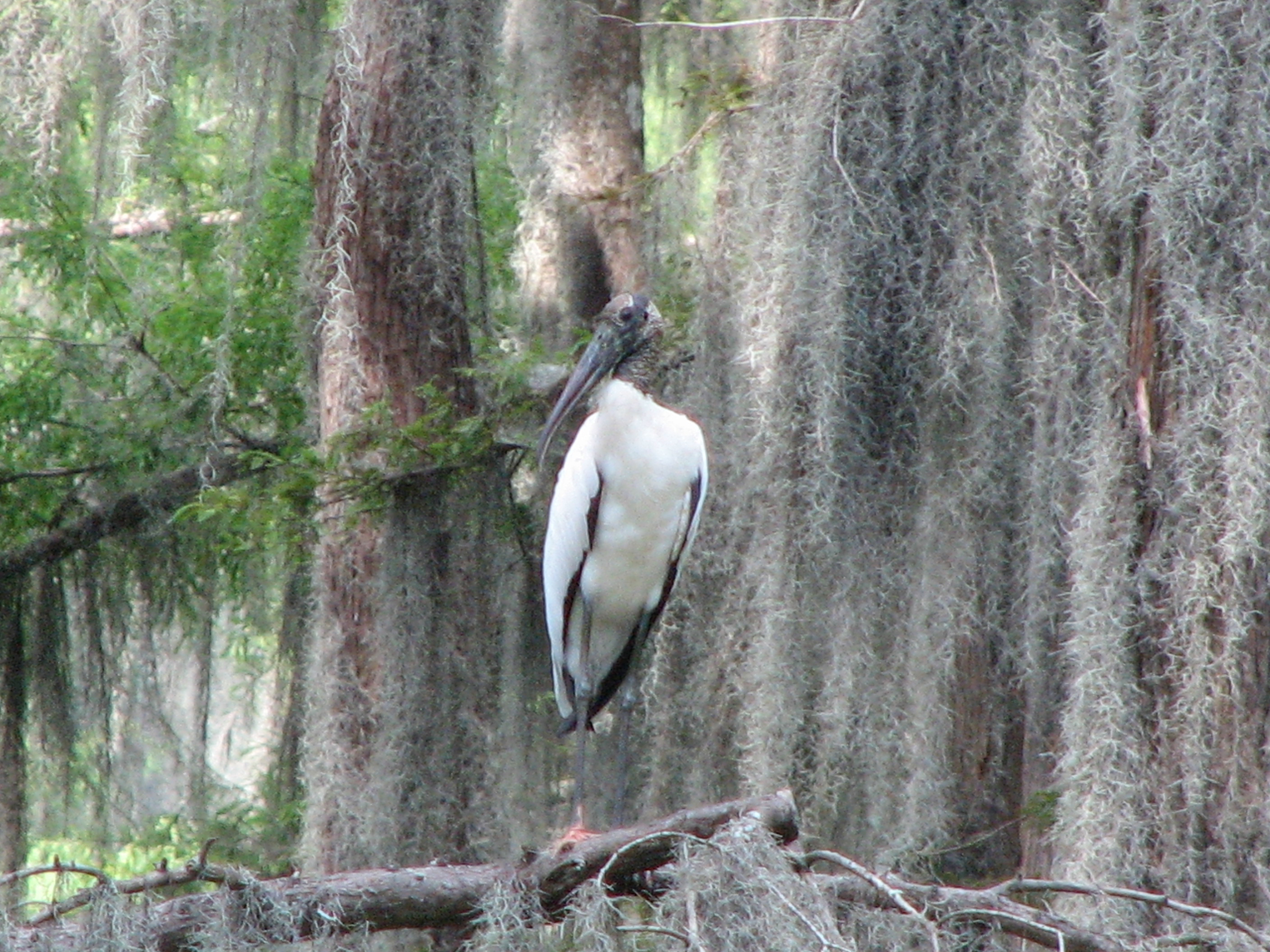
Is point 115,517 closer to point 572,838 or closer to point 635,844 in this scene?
point 572,838

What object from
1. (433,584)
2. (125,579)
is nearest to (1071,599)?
(433,584)

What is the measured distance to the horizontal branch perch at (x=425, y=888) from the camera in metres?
2.27

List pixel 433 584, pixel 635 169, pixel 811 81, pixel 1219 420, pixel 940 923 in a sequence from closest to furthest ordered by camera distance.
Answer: pixel 940 923, pixel 1219 420, pixel 811 81, pixel 433 584, pixel 635 169

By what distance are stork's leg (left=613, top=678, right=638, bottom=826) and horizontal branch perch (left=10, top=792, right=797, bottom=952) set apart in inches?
41.1

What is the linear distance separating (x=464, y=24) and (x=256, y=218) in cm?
73

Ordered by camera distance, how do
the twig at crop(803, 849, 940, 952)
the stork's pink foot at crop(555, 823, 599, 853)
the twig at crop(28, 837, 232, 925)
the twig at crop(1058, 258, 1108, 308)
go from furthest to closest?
the twig at crop(1058, 258, 1108, 308) → the stork's pink foot at crop(555, 823, 599, 853) → the twig at crop(803, 849, 940, 952) → the twig at crop(28, 837, 232, 925)

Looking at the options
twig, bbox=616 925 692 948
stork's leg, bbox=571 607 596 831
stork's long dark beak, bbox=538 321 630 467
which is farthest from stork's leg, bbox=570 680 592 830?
twig, bbox=616 925 692 948

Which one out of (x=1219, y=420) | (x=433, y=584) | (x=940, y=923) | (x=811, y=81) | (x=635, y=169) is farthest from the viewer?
(x=635, y=169)

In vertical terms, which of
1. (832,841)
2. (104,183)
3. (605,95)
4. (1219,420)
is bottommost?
(832,841)

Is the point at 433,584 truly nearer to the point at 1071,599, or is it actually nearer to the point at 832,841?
the point at 832,841

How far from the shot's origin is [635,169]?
522cm

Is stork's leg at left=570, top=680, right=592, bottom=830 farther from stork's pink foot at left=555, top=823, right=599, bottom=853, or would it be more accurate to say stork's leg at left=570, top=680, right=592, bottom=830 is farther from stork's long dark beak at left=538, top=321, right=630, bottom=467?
stork's long dark beak at left=538, top=321, right=630, bottom=467

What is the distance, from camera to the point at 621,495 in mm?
3848

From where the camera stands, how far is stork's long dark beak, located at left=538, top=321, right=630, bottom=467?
12.0 feet
